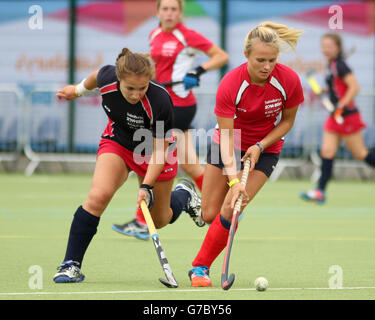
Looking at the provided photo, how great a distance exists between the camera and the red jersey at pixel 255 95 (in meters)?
5.65

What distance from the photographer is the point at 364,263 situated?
6.52m

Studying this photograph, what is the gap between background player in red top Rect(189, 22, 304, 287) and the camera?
5.54 metres

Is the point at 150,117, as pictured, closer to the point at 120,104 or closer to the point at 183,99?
the point at 120,104

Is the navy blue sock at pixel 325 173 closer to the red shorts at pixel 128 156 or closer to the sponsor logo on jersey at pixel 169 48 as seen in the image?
Result: the sponsor logo on jersey at pixel 169 48

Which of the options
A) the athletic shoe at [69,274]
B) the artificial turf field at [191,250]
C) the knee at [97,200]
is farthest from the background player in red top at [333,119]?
the athletic shoe at [69,274]

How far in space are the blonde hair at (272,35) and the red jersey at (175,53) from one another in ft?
→ 9.99

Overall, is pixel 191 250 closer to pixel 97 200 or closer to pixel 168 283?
pixel 97 200

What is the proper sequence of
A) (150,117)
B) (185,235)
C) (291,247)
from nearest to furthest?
(150,117) → (291,247) → (185,235)

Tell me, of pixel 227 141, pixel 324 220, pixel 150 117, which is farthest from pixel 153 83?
pixel 324 220

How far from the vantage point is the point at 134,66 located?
5539 millimetres

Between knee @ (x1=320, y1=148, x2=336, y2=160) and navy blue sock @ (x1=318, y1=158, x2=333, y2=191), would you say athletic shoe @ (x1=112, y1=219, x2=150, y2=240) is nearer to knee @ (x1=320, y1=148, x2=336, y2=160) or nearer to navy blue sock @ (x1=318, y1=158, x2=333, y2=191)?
navy blue sock @ (x1=318, y1=158, x2=333, y2=191)

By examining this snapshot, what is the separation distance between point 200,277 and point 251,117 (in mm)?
1077

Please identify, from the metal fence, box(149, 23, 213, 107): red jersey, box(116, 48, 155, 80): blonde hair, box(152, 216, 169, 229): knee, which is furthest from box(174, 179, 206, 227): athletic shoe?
the metal fence

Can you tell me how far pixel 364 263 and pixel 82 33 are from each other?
962cm
